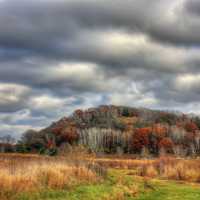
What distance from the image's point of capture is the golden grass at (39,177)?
1469cm

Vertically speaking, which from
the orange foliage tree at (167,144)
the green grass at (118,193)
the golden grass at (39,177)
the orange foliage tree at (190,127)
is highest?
the orange foliage tree at (190,127)

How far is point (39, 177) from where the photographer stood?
55.2 feet

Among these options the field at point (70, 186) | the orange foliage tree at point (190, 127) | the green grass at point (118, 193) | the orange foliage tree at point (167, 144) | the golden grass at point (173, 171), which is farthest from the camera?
the orange foliage tree at point (190, 127)

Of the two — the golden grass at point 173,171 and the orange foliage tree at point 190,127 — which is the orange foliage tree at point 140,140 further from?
the golden grass at point 173,171

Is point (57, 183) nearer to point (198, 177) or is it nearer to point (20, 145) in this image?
point (198, 177)

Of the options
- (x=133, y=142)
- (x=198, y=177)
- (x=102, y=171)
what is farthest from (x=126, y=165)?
(x=133, y=142)

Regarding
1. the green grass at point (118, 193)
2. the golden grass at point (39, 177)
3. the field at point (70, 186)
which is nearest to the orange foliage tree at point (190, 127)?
the green grass at point (118, 193)

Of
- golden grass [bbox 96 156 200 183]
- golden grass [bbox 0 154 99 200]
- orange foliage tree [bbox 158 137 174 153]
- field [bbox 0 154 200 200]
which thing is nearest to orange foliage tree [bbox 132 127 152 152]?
orange foliage tree [bbox 158 137 174 153]

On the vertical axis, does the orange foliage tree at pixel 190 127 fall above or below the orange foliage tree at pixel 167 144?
above

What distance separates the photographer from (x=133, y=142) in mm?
111000

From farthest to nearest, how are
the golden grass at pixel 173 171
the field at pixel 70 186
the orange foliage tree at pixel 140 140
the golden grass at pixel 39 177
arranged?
the orange foliage tree at pixel 140 140 → the golden grass at pixel 173 171 → the field at pixel 70 186 → the golden grass at pixel 39 177

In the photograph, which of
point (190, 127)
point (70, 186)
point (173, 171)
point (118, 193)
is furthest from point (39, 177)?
point (190, 127)

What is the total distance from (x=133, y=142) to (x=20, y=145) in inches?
1431

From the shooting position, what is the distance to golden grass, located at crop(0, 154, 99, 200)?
1469 centimetres
